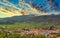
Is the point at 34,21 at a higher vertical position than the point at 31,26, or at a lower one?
higher

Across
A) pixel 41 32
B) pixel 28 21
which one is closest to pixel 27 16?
pixel 28 21

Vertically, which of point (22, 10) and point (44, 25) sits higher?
point (22, 10)

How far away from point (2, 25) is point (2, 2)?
2.15 ft

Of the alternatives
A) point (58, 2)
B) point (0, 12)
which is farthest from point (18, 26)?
point (58, 2)

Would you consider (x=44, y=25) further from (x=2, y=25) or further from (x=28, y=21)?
(x=2, y=25)

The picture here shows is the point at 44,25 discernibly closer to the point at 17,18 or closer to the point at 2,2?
the point at 17,18

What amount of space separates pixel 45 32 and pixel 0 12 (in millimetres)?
1358

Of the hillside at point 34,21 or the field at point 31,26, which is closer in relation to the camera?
the field at point 31,26

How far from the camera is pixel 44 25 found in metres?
6.65

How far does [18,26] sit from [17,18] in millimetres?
241

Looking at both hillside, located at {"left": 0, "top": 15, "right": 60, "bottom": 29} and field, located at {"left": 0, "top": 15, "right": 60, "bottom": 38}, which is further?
hillside, located at {"left": 0, "top": 15, "right": 60, "bottom": 29}

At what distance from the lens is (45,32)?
6547 mm

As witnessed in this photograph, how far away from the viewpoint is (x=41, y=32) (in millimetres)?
6570

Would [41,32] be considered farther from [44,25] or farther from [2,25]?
[2,25]
